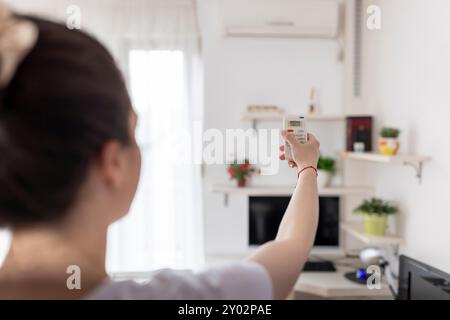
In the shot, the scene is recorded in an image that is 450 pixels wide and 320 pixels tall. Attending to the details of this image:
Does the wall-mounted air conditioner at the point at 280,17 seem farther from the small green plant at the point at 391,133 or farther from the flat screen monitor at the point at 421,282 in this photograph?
the flat screen monitor at the point at 421,282

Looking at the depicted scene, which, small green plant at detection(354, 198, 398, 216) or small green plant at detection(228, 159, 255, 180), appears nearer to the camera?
small green plant at detection(354, 198, 398, 216)

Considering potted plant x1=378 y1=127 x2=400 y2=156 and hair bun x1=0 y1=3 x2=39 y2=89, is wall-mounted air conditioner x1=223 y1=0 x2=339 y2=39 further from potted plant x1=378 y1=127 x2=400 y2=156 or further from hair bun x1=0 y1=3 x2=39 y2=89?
hair bun x1=0 y1=3 x2=39 y2=89

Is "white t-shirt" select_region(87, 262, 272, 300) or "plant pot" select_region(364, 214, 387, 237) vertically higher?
"white t-shirt" select_region(87, 262, 272, 300)

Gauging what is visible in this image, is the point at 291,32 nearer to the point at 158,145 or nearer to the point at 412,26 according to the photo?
the point at 412,26

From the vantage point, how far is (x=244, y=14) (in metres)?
2.19

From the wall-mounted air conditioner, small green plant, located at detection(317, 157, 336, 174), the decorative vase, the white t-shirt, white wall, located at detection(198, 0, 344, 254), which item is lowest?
the decorative vase

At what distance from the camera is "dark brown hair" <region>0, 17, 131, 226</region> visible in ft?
1.12

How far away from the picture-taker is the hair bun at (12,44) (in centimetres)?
33

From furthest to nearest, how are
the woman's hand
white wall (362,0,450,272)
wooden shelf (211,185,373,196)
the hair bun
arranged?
wooden shelf (211,185,373,196) → white wall (362,0,450,272) → the woman's hand → the hair bun

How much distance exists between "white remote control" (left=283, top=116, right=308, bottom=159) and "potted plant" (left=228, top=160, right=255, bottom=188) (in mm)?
1342

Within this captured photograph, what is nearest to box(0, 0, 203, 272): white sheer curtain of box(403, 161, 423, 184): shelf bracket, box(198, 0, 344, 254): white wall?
box(198, 0, 344, 254): white wall

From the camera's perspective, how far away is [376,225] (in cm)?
175

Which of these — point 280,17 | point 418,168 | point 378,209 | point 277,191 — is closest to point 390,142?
point 418,168
